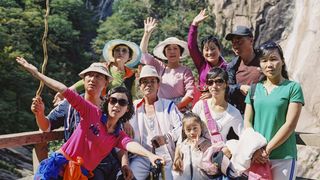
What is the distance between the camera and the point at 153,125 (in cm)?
261

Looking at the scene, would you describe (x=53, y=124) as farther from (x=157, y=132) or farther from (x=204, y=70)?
(x=204, y=70)

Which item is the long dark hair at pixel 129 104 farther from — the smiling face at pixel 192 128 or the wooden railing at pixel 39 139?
the wooden railing at pixel 39 139

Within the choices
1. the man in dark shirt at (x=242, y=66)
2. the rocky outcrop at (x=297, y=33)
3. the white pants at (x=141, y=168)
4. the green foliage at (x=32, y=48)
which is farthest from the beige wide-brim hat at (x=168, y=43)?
the green foliage at (x=32, y=48)

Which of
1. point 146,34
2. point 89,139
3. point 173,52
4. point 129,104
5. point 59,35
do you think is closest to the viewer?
point 89,139

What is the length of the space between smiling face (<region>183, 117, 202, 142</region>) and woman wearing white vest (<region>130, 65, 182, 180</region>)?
0.50ft

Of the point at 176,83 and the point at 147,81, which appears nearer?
the point at 147,81

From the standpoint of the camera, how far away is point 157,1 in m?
19.9

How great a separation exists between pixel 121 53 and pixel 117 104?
0.98 metres

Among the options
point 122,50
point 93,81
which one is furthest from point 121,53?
point 93,81

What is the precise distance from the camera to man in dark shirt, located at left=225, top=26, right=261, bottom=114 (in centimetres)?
267

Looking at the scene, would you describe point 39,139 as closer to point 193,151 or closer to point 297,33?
point 193,151

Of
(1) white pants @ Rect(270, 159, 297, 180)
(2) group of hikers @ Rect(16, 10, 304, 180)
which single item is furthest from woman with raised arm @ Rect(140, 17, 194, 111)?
(1) white pants @ Rect(270, 159, 297, 180)

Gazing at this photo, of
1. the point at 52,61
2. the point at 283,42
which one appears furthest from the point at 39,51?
the point at 283,42

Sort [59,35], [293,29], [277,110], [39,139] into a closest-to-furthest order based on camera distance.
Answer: [277,110] → [39,139] → [293,29] → [59,35]
